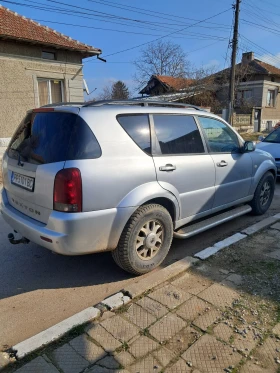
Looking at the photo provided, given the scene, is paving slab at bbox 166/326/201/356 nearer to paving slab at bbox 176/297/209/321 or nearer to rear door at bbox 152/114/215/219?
paving slab at bbox 176/297/209/321

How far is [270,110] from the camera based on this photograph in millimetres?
29078

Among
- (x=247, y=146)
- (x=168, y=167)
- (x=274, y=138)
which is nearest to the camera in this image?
(x=168, y=167)

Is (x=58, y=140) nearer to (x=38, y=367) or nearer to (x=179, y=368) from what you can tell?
(x=38, y=367)

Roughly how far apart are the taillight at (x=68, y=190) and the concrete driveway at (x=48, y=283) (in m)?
0.94

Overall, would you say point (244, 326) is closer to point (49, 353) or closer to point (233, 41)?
point (49, 353)

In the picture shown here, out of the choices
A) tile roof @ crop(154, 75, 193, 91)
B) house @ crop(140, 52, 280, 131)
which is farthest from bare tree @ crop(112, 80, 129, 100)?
tile roof @ crop(154, 75, 193, 91)

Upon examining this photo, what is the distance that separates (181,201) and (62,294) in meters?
1.62

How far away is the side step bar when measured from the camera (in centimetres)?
349

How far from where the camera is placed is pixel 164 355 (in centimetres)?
204

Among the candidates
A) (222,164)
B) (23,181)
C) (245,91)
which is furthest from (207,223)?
(245,91)

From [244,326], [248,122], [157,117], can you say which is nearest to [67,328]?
[244,326]

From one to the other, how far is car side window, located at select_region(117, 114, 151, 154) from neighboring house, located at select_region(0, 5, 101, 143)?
390 inches

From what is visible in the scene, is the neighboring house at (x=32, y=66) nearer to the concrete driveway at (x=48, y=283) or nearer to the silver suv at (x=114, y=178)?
the concrete driveway at (x=48, y=283)

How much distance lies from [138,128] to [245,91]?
97.1ft
